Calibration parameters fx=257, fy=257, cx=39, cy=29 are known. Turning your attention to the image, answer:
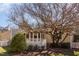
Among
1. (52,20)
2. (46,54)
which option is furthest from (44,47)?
(52,20)

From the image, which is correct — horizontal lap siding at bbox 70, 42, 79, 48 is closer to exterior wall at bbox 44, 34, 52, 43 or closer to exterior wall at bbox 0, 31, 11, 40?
exterior wall at bbox 44, 34, 52, 43

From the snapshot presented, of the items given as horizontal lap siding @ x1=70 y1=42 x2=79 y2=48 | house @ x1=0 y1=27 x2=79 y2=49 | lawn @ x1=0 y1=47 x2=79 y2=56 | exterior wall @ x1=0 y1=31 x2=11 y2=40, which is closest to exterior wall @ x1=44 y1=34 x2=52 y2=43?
house @ x1=0 y1=27 x2=79 y2=49

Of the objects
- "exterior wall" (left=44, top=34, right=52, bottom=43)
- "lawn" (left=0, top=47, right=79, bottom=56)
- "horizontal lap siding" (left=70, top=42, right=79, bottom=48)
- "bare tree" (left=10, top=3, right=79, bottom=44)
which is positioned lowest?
"lawn" (left=0, top=47, right=79, bottom=56)

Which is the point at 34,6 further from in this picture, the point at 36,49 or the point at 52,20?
the point at 36,49

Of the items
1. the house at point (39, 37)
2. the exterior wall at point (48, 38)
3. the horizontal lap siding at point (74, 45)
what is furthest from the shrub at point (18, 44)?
the horizontal lap siding at point (74, 45)

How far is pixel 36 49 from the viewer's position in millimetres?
3643

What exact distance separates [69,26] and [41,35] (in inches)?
16.3

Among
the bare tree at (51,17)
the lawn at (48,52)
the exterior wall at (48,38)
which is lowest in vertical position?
the lawn at (48,52)

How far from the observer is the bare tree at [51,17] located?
11.9 ft

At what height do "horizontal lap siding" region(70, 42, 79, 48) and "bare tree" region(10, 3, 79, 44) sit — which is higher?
"bare tree" region(10, 3, 79, 44)

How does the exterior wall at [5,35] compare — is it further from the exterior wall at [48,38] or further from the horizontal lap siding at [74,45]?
the horizontal lap siding at [74,45]

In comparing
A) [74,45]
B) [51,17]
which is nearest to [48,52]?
[74,45]

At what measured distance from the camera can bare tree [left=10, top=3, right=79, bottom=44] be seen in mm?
3619

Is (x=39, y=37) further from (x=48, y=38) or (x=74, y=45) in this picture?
(x=74, y=45)
